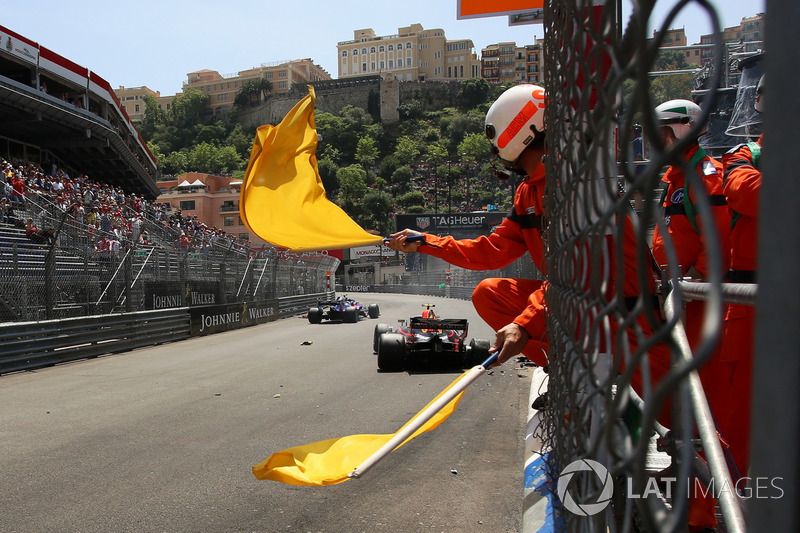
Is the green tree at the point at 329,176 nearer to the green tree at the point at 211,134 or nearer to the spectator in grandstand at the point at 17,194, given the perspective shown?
the green tree at the point at 211,134

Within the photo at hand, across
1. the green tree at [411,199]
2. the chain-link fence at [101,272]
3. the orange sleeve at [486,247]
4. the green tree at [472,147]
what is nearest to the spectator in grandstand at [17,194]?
the chain-link fence at [101,272]

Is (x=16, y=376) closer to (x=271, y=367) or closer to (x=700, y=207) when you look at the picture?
(x=271, y=367)

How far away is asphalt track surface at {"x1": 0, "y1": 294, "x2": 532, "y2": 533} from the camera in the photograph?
3.52 m

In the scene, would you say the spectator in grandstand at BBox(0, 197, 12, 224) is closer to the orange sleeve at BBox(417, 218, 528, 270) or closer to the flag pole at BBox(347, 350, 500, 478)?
the orange sleeve at BBox(417, 218, 528, 270)

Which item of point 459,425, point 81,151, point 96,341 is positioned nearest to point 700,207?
point 459,425

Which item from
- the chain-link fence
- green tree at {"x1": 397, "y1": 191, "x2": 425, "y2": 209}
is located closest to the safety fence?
the chain-link fence

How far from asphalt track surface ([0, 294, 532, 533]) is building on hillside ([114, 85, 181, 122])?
139788 millimetres

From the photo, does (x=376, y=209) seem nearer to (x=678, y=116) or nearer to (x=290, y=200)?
(x=290, y=200)

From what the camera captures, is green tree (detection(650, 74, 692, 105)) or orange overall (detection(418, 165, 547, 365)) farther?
green tree (detection(650, 74, 692, 105))

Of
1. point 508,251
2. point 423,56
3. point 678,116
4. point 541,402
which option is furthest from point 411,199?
point 678,116

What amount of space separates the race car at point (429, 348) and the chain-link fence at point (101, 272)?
253 inches

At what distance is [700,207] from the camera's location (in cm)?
56

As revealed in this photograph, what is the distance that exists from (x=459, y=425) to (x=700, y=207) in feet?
18.0
